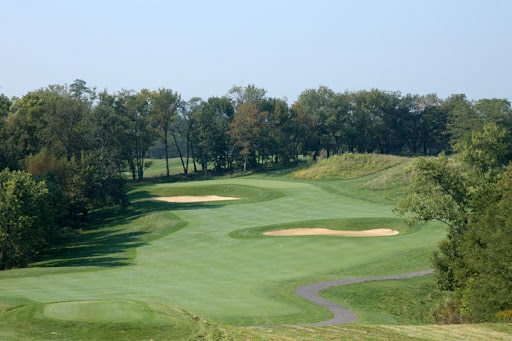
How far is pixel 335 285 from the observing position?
38.3m

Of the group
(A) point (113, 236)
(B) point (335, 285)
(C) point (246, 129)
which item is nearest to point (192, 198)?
(A) point (113, 236)

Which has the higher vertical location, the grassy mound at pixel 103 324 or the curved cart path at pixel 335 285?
the grassy mound at pixel 103 324

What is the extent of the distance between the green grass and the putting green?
0.11 feet

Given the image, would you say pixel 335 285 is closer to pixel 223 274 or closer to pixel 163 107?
pixel 223 274

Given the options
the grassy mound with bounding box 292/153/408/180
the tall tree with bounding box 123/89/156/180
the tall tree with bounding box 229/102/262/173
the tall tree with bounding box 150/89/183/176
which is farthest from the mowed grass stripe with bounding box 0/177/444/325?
the tall tree with bounding box 150/89/183/176

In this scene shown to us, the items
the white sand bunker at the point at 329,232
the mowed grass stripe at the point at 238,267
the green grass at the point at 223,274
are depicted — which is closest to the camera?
the green grass at the point at 223,274

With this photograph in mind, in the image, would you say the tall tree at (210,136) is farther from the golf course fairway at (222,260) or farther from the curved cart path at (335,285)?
the curved cart path at (335,285)

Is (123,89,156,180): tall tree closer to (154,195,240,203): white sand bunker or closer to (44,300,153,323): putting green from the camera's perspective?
Result: (154,195,240,203): white sand bunker

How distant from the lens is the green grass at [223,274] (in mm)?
20969

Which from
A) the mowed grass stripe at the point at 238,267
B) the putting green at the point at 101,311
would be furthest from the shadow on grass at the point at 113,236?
the putting green at the point at 101,311

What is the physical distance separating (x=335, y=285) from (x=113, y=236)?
29538mm

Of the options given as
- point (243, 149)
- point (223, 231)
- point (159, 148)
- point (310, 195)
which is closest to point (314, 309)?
point (223, 231)

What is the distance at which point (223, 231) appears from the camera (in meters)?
59.2

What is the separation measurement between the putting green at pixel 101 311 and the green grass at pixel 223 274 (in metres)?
0.03
